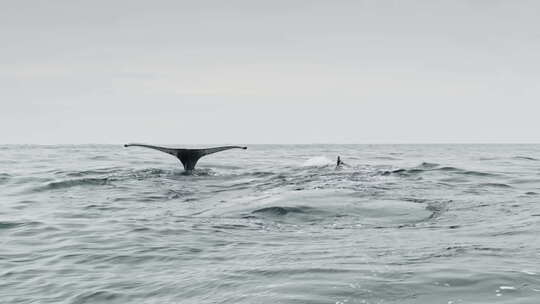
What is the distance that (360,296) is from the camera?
745 centimetres

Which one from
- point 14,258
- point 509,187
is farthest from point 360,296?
point 509,187

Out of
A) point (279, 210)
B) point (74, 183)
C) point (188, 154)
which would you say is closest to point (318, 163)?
point (188, 154)

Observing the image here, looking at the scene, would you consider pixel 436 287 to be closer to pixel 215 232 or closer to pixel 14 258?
pixel 215 232

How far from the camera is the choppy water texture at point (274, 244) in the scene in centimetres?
792

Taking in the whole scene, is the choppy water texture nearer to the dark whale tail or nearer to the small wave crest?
the small wave crest

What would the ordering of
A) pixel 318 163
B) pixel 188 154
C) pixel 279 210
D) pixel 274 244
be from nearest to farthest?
pixel 274 244 < pixel 279 210 < pixel 188 154 < pixel 318 163

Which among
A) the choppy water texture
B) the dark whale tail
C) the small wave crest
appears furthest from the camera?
the dark whale tail

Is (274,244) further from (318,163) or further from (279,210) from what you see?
(318,163)

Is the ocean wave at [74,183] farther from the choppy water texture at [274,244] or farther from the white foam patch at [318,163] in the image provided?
the white foam patch at [318,163]

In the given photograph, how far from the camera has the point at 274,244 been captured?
11.3m

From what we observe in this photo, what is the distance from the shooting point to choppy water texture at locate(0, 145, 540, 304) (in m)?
7.92

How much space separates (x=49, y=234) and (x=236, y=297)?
7085 millimetres

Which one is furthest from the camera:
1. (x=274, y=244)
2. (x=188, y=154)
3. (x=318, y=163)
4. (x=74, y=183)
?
(x=318, y=163)

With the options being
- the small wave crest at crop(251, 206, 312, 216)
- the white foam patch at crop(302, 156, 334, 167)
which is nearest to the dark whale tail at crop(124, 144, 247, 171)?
the white foam patch at crop(302, 156, 334, 167)
